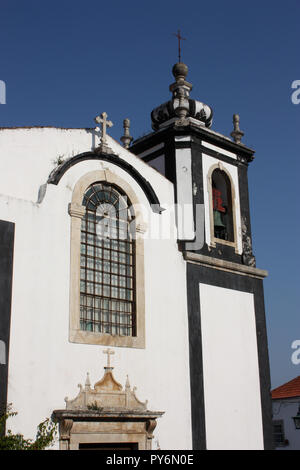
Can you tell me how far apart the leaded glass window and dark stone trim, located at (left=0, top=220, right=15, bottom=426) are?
169cm

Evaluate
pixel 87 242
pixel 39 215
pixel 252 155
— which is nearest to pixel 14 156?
pixel 39 215

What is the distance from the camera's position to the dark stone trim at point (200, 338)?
43.8 feet

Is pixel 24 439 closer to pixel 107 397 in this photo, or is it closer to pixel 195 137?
pixel 107 397

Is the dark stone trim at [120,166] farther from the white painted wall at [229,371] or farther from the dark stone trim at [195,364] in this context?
the white painted wall at [229,371]

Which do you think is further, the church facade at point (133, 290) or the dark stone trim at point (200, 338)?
the dark stone trim at point (200, 338)

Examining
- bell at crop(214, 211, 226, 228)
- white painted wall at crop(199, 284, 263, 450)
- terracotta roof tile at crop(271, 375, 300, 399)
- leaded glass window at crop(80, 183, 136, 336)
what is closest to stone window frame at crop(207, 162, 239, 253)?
bell at crop(214, 211, 226, 228)

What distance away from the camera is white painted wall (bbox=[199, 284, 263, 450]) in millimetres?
13742

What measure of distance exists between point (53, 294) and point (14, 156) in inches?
106

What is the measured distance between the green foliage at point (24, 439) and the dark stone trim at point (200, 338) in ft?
11.4

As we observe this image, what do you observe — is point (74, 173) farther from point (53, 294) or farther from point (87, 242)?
point (53, 294)

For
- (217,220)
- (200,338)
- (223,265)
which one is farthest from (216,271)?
(200,338)

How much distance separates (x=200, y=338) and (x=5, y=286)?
4.75 meters

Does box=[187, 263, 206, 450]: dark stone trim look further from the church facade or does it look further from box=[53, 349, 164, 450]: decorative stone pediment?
box=[53, 349, 164, 450]: decorative stone pediment

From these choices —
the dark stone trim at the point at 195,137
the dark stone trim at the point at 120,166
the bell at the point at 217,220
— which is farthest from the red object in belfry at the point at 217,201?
the dark stone trim at the point at 120,166
